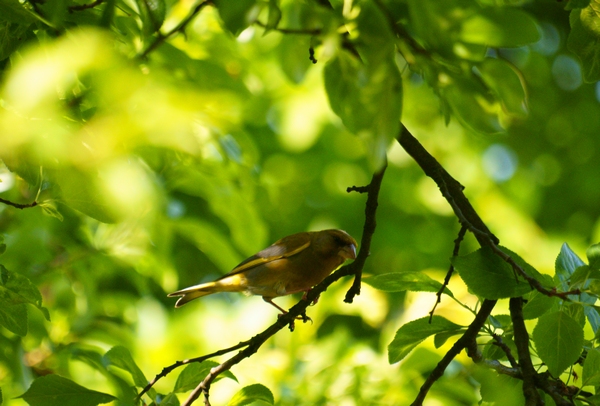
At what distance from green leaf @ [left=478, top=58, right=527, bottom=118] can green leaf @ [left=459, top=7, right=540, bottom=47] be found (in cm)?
10

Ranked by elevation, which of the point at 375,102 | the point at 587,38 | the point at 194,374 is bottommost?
the point at 194,374

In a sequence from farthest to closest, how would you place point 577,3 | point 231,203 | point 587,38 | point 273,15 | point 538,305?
point 231,203, point 538,305, point 587,38, point 577,3, point 273,15

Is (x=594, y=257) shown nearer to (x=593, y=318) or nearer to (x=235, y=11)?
(x=593, y=318)

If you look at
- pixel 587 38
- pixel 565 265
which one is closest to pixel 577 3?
pixel 587 38

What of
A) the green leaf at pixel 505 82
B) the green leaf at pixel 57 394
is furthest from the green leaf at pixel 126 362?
the green leaf at pixel 505 82

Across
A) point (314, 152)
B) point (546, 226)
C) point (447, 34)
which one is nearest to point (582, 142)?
point (546, 226)

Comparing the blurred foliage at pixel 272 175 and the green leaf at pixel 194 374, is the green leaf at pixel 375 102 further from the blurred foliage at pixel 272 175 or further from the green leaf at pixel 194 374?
the green leaf at pixel 194 374

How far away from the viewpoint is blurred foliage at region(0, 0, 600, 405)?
1.04 meters

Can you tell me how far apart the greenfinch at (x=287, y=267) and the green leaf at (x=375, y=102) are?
9.88 ft

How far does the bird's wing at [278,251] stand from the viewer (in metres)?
4.22

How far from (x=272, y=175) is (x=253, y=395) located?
15.0ft

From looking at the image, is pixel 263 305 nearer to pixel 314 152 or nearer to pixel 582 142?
pixel 314 152

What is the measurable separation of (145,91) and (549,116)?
28.3 feet

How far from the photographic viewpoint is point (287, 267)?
430 cm
